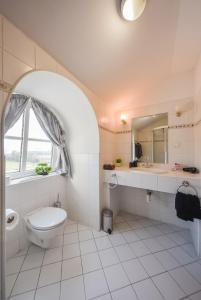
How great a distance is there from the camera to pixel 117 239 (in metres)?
1.93

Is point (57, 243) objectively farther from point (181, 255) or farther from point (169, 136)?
point (169, 136)

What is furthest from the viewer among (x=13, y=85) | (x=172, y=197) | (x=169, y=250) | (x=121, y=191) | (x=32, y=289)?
(x=121, y=191)

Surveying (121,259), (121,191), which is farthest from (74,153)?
(121,259)

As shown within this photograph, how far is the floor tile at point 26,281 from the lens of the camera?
48.1 inches

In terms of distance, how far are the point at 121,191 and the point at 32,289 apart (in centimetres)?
193

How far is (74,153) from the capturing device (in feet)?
7.89

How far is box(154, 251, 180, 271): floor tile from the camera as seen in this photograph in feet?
4.83

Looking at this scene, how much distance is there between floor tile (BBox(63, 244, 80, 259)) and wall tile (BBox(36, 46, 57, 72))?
81.0 inches

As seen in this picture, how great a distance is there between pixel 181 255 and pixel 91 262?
1079mm

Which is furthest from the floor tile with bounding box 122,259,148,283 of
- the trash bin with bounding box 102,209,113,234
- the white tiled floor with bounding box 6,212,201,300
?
the trash bin with bounding box 102,209,113,234

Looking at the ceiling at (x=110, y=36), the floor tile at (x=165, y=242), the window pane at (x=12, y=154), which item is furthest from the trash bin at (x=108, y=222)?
the ceiling at (x=110, y=36)

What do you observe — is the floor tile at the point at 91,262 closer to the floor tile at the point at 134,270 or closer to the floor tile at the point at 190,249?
the floor tile at the point at 134,270

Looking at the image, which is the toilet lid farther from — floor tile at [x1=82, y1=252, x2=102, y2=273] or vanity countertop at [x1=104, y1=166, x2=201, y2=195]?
vanity countertop at [x1=104, y1=166, x2=201, y2=195]

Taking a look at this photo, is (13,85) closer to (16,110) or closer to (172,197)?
(16,110)
